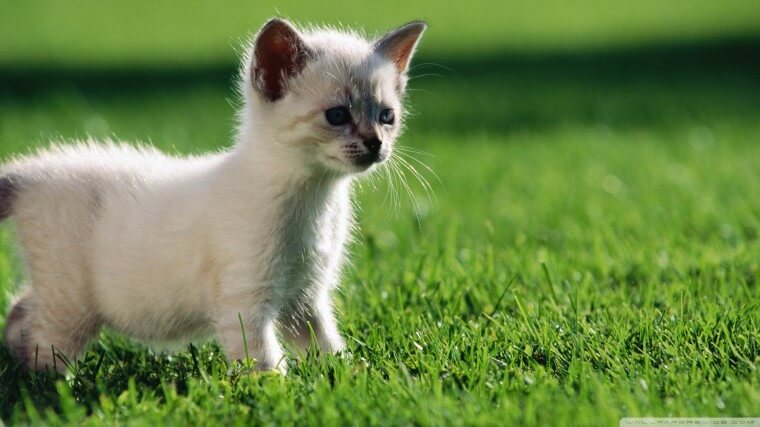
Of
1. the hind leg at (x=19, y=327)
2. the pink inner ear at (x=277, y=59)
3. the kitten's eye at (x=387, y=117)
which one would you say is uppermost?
the pink inner ear at (x=277, y=59)

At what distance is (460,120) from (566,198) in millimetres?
3014

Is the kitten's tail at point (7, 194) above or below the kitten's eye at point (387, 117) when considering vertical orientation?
below

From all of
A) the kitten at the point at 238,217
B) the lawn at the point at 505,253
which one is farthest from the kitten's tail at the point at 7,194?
the lawn at the point at 505,253

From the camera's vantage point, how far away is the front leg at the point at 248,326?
339 cm

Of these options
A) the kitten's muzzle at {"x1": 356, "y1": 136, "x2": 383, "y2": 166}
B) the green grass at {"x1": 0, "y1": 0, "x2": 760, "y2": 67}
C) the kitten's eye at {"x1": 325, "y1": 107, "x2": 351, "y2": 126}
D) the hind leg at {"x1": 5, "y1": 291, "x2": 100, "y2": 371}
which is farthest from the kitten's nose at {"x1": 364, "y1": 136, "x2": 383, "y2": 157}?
the green grass at {"x1": 0, "y1": 0, "x2": 760, "y2": 67}

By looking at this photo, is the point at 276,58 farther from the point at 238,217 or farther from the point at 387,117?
the point at 238,217

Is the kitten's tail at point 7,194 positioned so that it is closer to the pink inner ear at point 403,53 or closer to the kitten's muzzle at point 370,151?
the kitten's muzzle at point 370,151

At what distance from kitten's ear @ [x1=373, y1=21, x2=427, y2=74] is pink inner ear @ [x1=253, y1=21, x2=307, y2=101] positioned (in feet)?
1.17

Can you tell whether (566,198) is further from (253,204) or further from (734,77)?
(734,77)

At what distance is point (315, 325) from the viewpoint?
12.3ft

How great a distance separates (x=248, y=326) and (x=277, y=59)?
0.96m

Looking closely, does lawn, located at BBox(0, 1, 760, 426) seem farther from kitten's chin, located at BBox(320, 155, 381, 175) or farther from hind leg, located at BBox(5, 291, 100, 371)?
kitten's chin, located at BBox(320, 155, 381, 175)

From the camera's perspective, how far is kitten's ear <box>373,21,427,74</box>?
3715 millimetres

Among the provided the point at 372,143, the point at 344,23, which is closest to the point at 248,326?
the point at 372,143
